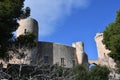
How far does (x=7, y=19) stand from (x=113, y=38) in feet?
17.7

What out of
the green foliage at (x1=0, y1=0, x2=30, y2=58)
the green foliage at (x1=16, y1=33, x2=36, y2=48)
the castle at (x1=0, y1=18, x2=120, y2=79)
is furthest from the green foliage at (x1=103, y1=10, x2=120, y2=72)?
the castle at (x1=0, y1=18, x2=120, y2=79)

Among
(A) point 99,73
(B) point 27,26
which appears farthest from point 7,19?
(B) point 27,26

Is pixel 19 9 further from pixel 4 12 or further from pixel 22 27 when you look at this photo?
pixel 22 27

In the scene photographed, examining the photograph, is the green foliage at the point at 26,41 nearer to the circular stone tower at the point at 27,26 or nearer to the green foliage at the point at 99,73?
the green foliage at the point at 99,73

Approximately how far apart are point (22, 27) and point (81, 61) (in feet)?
24.0

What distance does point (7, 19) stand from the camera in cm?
960


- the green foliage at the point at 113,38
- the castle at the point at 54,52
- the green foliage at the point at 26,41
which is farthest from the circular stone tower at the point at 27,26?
the green foliage at the point at 26,41

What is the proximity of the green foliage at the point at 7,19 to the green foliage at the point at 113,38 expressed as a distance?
473 centimetres

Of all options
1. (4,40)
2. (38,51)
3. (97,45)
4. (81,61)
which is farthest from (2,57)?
(97,45)

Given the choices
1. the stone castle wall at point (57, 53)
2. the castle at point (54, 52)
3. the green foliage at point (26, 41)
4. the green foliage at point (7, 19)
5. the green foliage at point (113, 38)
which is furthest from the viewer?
the stone castle wall at point (57, 53)

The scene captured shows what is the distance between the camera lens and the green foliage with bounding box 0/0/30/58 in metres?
9.29

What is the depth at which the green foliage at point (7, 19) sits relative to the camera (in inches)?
366

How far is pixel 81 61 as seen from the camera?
29.5m

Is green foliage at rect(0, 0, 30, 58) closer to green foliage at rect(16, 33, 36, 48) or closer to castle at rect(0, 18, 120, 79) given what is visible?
green foliage at rect(16, 33, 36, 48)
